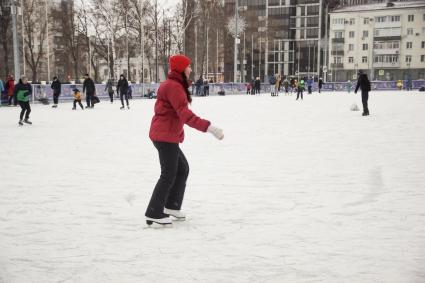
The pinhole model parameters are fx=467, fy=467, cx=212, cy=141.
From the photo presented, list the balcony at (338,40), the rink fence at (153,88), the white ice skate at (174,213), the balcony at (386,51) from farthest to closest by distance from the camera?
1. the balcony at (338,40)
2. the balcony at (386,51)
3. the rink fence at (153,88)
4. the white ice skate at (174,213)

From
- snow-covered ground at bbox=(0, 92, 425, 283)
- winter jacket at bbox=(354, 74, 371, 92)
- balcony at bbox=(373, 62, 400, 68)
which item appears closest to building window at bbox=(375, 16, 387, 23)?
balcony at bbox=(373, 62, 400, 68)

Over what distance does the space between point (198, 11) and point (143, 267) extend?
45.1m

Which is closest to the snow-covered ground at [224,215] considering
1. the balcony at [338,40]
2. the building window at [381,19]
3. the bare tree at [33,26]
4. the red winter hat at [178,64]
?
the red winter hat at [178,64]

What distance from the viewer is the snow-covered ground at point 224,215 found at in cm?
319

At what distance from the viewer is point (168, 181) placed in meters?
4.00

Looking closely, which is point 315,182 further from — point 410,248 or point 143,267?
point 143,267

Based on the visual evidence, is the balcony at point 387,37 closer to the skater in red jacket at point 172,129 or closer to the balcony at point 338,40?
the balcony at point 338,40

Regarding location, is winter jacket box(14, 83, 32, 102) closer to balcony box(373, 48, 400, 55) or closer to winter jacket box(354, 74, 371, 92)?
winter jacket box(354, 74, 371, 92)

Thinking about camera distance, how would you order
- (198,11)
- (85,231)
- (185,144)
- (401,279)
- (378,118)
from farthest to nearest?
1. (198,11)
2. (378,118)
3. (185,144)
4. (85,231)
5. (401,279)

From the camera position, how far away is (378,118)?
1516 cm

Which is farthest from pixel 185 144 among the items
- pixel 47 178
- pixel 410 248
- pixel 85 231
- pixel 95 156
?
pixel 410 248

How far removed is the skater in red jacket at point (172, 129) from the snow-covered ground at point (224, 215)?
0.26 metres

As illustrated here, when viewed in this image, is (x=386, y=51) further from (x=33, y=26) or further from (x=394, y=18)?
(x=33, y=26)

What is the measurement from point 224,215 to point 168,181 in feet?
2.69
